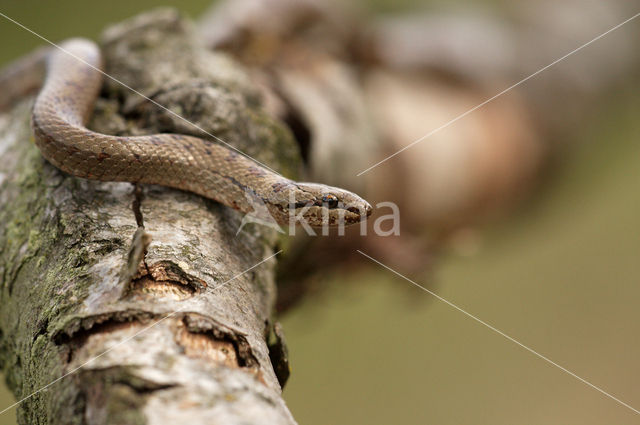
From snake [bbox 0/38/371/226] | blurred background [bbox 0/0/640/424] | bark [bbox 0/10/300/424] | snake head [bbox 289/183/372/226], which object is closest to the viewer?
bark [bbox 0/10/300/424]

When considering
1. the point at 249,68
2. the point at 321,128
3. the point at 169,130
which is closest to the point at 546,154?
the point at 321,128

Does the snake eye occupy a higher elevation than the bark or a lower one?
lower

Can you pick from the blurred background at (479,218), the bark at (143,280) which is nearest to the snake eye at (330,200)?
the bark at (143,280)

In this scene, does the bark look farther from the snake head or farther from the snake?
the snake head

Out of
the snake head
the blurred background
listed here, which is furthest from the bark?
the blurred background

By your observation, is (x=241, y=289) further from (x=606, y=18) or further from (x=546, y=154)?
(x=606, y=18)

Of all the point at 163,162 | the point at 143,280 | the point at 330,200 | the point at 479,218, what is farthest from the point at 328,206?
the point at 479,218

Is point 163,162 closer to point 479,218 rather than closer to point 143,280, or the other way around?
point 143,280
